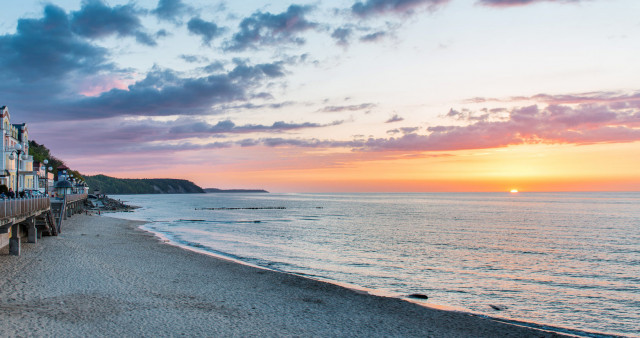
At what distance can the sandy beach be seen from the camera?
11.3 metres

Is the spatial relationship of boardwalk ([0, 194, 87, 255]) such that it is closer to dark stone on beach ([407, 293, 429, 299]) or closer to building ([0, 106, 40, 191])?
dark stone on beach ([407, 293, 429, 299])

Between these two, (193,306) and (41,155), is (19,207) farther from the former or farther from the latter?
(41,155)

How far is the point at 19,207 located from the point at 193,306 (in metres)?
11.1

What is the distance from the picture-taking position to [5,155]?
5006 centimetres

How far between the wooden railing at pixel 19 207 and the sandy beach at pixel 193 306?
210cm

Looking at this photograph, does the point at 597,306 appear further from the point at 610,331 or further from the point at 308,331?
the point at 308,331

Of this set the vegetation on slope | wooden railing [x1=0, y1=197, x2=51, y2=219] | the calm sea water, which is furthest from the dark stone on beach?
the vegetation on slope

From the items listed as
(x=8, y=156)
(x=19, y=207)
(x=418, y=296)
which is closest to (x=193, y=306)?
(x=418, y=296)

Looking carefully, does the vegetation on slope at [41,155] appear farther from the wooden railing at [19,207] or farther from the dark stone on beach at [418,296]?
the dark stone on beach at [418,296]

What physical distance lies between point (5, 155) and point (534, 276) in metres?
54.0

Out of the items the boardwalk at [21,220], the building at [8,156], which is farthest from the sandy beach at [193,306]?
the building at [8,156]

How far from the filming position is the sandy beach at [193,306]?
11320mm

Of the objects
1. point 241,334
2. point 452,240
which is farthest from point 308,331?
point 452,240

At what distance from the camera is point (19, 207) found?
1928cm
